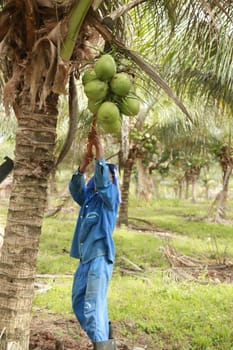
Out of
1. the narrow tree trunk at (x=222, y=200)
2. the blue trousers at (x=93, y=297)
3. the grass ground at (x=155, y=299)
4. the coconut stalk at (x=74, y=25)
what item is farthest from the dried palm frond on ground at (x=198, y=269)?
the narrow tree trunk at (x=222, y=200)

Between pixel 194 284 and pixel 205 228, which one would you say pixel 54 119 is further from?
pixel 205 228

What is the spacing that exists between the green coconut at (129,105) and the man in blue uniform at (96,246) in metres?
0.67

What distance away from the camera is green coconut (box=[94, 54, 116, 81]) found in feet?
7.95

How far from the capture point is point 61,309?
5074mm

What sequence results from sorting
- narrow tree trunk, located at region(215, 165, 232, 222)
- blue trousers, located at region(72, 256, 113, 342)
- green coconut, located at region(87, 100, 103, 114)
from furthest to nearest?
narrow tree trunk, located at region(215, 165, 232, 222), blue trousers, located at region(72, 256, 113, 342), green coconut, located at region(87, 100, 103, 114)

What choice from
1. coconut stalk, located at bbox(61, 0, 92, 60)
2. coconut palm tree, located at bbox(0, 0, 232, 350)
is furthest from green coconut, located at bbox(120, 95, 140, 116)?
coconut stalk, located at bbox(61, 0, 92, 60)

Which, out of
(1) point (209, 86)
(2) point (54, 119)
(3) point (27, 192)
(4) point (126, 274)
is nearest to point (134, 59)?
(2) point (54, 119)

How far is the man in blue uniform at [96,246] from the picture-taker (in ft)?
10.7

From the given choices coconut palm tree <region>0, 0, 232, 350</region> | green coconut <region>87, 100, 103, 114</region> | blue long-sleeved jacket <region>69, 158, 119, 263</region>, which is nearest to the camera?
green coconut <region>87, 100, 103, 114</region>

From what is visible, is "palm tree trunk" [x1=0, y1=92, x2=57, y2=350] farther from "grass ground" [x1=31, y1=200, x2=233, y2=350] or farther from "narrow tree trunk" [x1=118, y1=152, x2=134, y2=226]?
"narrow tree trunk" [x1=118, y1=152, x2=134, y2=226]

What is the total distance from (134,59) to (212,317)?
3.31m

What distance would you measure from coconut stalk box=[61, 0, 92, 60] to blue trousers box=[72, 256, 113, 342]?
1498 millimetres

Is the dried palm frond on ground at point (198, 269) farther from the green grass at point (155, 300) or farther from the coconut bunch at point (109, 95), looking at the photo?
the coconut bunch at point (109, 95)

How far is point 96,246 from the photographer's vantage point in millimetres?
3455
